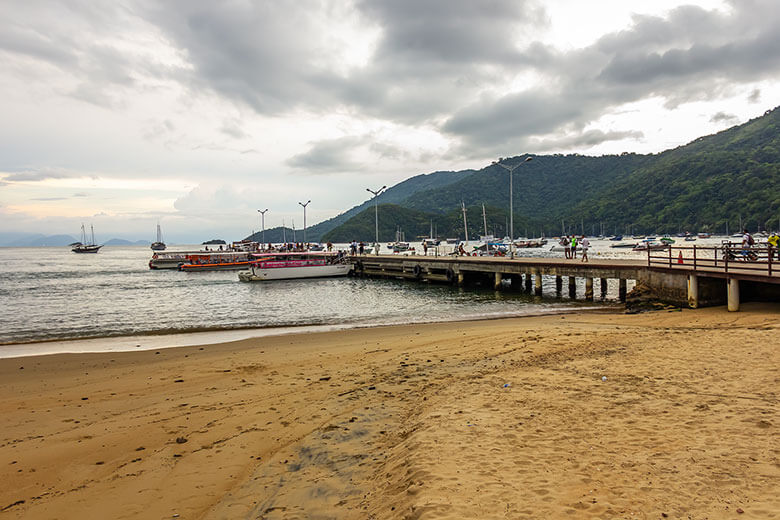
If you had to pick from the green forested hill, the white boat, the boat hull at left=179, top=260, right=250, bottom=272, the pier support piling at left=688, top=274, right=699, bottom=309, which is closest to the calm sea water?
the pier support piling at left=688, top=274, right=699, bottom=309

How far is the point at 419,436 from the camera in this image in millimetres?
5961

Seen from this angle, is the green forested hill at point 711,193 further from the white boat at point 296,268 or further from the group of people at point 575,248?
the white boat at point 296,268

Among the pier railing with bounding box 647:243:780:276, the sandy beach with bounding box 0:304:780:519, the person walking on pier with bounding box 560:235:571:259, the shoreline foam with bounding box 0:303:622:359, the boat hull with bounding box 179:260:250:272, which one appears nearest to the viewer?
the sandy beach with bounding box 0:304:780:519

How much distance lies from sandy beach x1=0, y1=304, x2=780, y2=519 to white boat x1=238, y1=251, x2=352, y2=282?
36662 mm

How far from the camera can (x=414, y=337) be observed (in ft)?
50.7

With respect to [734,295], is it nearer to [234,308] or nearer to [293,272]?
[234,308]

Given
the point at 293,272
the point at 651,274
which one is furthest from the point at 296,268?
the point at 651,274

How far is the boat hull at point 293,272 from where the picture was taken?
48.3m

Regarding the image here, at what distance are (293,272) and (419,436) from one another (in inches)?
1799

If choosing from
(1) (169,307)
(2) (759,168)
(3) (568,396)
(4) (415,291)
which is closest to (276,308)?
(1) (169,307)

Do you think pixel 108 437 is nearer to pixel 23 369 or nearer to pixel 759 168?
pixel 23 369

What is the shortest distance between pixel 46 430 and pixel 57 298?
33.7 meters

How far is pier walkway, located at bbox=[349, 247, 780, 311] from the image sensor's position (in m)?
17.9

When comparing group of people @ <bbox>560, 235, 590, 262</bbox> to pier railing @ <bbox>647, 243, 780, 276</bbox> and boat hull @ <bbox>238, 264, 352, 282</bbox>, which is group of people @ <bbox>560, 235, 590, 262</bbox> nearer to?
pier railing @ <bbox>647, 243, 780, 276</bbox>
